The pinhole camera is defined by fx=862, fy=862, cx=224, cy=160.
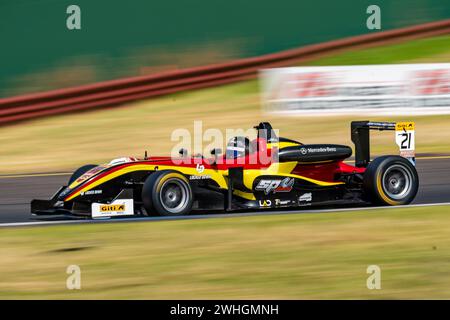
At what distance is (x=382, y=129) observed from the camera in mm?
10586

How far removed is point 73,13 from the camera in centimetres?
1780

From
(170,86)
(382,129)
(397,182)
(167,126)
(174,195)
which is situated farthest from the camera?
(170,86)

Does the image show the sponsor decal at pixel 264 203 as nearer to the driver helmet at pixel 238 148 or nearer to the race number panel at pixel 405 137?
the driver helmet at pixel 238 148

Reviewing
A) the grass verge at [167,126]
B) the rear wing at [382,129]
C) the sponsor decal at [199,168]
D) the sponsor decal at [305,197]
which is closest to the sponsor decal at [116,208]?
the sponsor decal at [199,168]

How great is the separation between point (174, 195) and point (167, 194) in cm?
10

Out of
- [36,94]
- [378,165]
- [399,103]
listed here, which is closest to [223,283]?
[378,165]

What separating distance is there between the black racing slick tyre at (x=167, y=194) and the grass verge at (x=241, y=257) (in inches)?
8.5

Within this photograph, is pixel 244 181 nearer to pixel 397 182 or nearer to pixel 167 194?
pixel 167 194

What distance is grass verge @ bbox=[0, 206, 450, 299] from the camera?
21.7ft

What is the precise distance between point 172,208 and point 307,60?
32.7ft

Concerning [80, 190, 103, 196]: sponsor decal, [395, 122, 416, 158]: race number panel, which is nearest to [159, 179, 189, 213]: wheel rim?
[80, 190, 103, 196]: sponsor decal

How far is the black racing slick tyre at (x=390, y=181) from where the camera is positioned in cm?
1016

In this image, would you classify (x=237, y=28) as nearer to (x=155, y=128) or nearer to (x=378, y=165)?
(x=155, y=128)

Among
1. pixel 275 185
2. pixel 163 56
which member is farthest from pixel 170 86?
pixel 275 185
